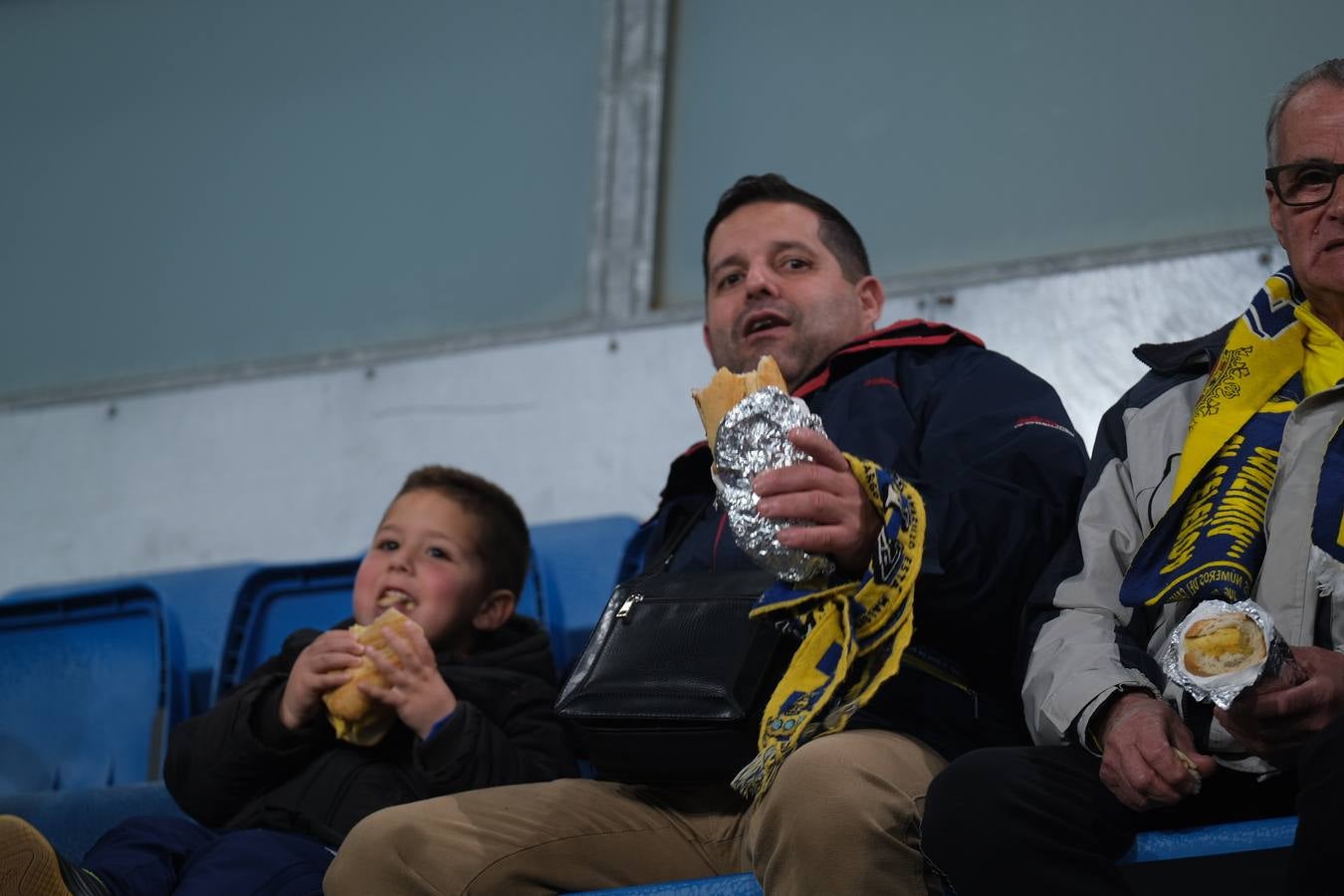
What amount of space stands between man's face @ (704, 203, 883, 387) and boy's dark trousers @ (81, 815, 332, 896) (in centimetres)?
94

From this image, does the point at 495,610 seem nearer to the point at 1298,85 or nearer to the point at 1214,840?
A: the point at 1214,840

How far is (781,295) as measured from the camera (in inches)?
90.4

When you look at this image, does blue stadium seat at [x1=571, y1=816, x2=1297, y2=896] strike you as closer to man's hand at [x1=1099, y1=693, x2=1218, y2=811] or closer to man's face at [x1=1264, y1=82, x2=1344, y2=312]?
man's hand at [x1=1099, y1=693, x2=1218, y2=811]

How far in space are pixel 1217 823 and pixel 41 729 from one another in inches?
85.1

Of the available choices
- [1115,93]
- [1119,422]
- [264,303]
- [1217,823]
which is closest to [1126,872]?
[1217,823]

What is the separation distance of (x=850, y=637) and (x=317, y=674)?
0.81 m

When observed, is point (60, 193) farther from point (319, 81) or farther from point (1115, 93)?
point (1115, 93)

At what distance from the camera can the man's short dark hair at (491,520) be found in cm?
238

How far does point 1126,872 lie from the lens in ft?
5.18

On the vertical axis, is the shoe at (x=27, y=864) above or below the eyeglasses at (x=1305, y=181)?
below

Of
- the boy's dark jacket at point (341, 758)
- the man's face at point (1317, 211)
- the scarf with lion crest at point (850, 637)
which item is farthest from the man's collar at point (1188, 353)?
the boy's dark jacket at point (341, 758)

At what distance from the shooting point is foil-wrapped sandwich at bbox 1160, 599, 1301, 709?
51.7 inches

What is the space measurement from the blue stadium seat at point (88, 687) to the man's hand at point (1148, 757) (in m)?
1.85

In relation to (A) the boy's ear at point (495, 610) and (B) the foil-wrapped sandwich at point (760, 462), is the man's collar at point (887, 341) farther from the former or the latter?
(A) the boy's ear at point (495, 610)
